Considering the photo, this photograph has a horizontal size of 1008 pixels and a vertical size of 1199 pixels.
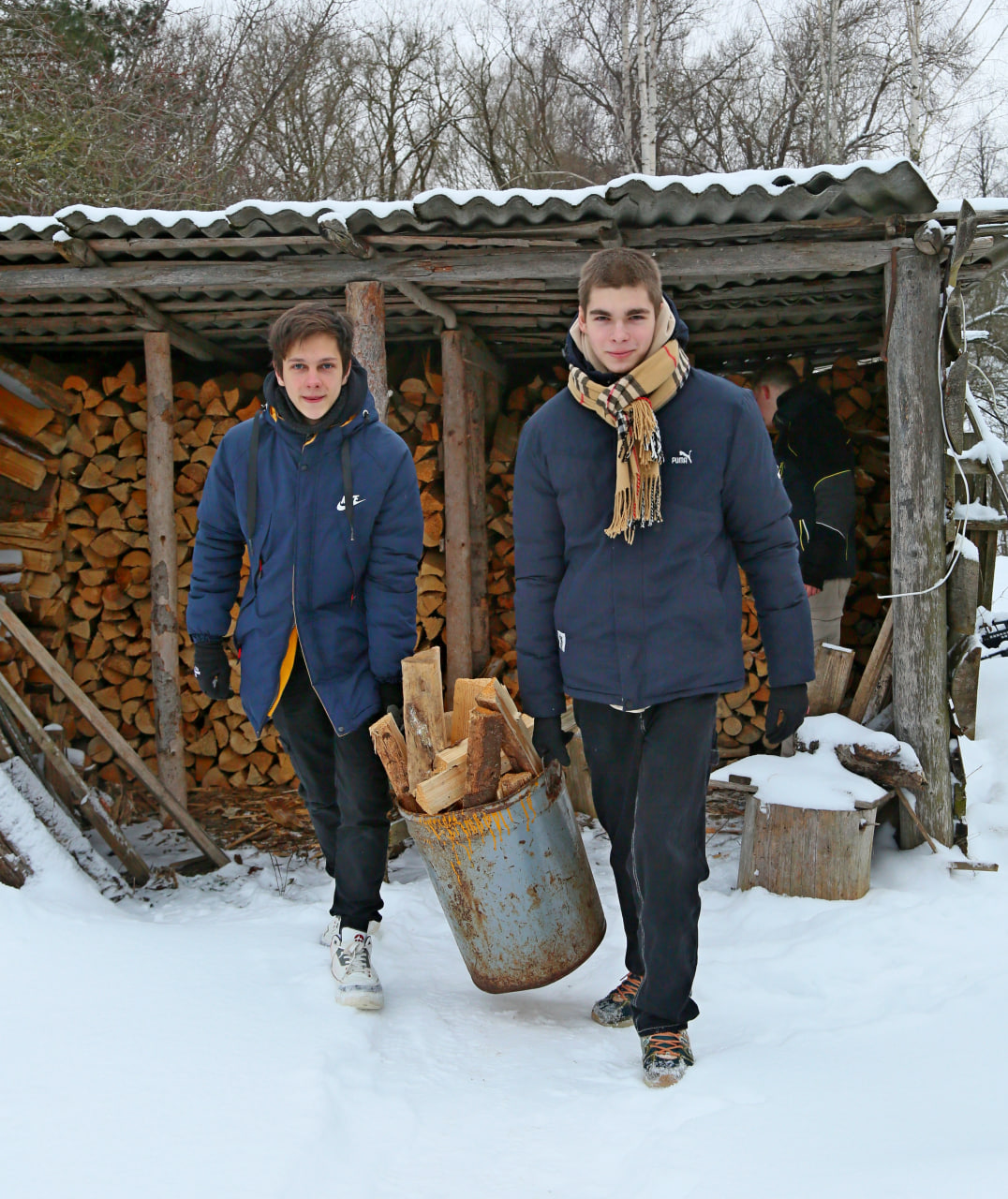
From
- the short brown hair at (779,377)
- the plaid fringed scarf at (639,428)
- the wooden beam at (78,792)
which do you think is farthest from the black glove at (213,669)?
the short brown hair at (779,377)

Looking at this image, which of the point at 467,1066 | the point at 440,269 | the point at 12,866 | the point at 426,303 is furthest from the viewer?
the point at 426,303

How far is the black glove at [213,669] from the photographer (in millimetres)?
2990

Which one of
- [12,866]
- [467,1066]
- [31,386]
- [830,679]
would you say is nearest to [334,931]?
[467,1066]

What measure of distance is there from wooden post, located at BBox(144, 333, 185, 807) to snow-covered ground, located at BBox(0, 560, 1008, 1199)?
5.65 feet

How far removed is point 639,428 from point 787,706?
2.42ft

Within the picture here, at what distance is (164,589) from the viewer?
540cm

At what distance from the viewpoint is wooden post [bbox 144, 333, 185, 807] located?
212 inches

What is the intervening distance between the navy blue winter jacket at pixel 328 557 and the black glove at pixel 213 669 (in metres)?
0.07

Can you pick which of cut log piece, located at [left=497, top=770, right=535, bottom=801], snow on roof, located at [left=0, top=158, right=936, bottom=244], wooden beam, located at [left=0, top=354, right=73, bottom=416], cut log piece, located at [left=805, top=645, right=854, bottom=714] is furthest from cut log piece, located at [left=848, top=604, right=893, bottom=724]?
wooden beam, located at [left=0, top=354, right=73, bottom=416]

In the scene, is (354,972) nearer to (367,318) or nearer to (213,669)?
(213,669)

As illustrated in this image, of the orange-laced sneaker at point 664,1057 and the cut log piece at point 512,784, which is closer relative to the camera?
the orange-laced sneaker at point 664,1057

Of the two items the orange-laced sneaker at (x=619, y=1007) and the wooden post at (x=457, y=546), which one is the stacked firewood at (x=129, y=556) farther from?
the orange-laced sneaker at (x=619, y=1007)

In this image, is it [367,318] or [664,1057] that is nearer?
[664,1057]

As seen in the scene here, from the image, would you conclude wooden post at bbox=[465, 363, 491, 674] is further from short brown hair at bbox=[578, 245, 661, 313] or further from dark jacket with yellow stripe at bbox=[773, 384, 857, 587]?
short brown hair at bbox=[578, 245, 661, 313]
